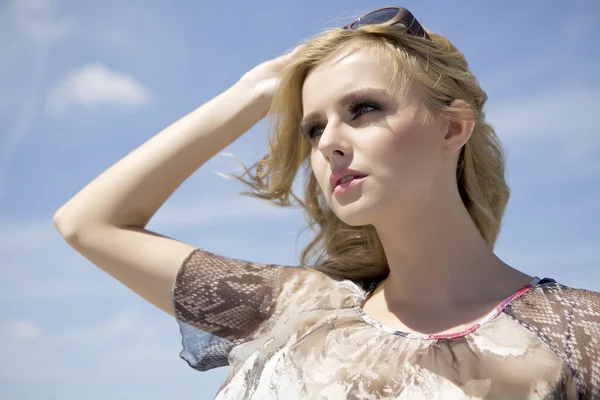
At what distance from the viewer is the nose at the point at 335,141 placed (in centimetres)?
301

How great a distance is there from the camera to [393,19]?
324 cm

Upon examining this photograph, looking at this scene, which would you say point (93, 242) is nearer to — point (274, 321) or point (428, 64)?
point (274, 321)

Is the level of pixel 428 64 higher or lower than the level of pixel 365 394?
higher

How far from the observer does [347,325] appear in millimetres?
3090

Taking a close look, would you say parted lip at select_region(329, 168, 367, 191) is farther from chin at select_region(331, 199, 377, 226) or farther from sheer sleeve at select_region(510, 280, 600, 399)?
sheer sleeve at select_region(510, 280, 600, 399)

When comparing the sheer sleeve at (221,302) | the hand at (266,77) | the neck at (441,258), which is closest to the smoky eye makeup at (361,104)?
the neck at (441,258)

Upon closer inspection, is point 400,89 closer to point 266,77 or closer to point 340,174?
point 340,174

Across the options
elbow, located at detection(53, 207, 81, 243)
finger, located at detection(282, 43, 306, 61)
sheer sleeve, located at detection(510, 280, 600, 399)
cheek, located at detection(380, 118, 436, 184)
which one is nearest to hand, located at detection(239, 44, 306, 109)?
finger, located at detection(282, 43, 306, 61)

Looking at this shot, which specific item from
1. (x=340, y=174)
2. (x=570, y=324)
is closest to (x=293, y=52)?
(x=340, y=174)

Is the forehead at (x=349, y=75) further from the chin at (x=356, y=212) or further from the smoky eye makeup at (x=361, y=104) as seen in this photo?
the chin at (x=356, y=212)

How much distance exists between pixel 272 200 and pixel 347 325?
103cm

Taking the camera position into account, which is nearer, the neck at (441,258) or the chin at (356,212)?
the chin at (356,212)

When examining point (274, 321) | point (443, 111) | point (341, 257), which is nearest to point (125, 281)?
point (274, 321)

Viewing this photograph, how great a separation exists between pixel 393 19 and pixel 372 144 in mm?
697
